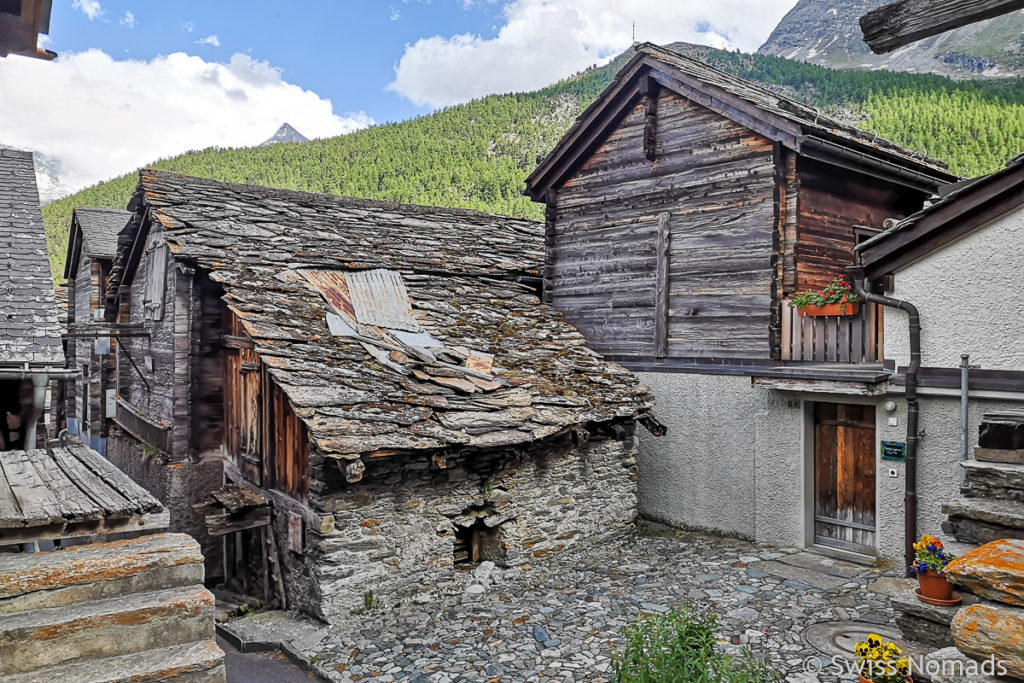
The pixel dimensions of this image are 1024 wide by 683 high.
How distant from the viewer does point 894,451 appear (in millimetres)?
8984

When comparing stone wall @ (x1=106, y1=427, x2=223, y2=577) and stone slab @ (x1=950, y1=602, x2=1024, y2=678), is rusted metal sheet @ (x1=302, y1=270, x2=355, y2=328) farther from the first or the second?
stone slab @ (x1=950, y1=602, x2=1024, y2=678)

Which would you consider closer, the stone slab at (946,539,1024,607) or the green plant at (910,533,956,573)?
the stone slab at (946,539,1024,607)

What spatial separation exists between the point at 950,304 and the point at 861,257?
1.14 m

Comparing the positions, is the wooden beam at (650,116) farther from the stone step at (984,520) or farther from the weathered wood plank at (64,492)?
the weathered wood plank at (64,492)

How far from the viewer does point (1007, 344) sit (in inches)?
305

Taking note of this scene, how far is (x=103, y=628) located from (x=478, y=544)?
742 cm

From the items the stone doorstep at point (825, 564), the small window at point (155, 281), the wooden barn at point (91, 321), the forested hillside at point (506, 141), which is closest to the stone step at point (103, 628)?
the stone doorstep at point (825, 564)

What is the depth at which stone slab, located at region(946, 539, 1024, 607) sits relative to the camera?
269 centimetres

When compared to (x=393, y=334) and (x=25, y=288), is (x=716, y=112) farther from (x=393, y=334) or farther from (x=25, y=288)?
(x=25, y=288)

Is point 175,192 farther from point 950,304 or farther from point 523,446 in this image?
point 950,304

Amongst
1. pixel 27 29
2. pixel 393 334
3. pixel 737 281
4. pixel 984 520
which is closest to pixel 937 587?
pixel 984 520

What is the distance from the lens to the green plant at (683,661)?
5.70 metres

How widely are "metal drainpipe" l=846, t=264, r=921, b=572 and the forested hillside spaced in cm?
2445

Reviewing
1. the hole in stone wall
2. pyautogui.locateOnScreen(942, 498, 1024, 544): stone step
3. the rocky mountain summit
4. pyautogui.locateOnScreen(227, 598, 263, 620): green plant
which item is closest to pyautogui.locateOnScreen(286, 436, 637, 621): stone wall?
the hole in stone wall
